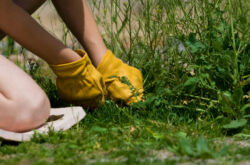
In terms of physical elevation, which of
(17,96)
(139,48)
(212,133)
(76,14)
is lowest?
(212,133)

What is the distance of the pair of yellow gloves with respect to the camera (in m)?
2.14

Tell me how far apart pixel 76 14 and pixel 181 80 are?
672 millimetres

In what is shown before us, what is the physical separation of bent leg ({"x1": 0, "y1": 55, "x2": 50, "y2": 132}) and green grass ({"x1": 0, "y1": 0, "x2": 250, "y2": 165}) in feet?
0.43

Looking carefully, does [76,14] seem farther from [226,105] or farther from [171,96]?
[226,105]

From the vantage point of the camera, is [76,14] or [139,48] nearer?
[76,14]

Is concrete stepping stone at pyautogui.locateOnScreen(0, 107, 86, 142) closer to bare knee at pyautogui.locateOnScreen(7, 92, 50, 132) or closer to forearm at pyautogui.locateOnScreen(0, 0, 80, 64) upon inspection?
bare knee at pyautogui.locateOnScreen(7, 92, 50, 132)

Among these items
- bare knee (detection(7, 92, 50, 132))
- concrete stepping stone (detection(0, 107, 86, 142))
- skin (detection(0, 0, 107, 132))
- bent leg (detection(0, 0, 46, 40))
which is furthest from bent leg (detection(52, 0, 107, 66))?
bare knee (detection(7, 92, 50, 132))

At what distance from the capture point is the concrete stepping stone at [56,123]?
1742mm

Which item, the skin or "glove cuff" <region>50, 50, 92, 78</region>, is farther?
"glove cuff" <region>50, 50, 92, 78</region>

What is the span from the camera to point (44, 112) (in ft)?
6.39

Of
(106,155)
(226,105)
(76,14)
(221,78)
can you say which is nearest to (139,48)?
(76,14)

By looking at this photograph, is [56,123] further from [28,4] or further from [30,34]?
[28,4]

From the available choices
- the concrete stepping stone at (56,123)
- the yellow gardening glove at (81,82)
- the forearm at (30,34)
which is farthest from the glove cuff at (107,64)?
the concrete stepping stone at (56,123)

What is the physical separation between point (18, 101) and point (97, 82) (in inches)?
18.4
